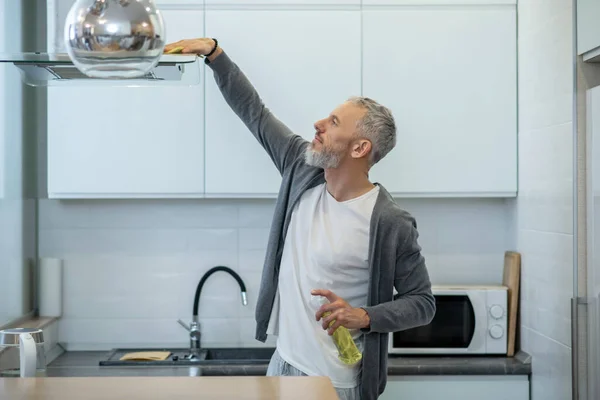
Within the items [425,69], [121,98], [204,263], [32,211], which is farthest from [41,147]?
[425,69]

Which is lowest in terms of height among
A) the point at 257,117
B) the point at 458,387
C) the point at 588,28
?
the point at 458,387

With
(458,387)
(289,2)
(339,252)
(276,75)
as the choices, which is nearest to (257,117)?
(339,252)

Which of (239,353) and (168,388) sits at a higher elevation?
(168,388)

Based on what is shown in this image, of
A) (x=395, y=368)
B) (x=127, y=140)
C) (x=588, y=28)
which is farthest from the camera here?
(x=127, y=140)

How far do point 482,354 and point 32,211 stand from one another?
6.27 feet

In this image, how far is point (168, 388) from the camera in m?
1.83

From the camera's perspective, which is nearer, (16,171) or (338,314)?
(338,314)

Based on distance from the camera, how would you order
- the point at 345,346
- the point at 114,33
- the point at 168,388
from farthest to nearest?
1. the point at 345,346
2. the point at 168,388
3. the point at 114,33

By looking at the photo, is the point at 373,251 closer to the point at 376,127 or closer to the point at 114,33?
the point at 376,127

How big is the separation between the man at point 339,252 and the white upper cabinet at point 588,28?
24.7 inches

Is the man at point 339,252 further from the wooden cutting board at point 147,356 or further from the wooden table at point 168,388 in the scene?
the wooden cutting board at point 147,356

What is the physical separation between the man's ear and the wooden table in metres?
0.79

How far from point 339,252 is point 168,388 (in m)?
0.77

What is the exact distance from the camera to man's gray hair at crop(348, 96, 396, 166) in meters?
2.51
